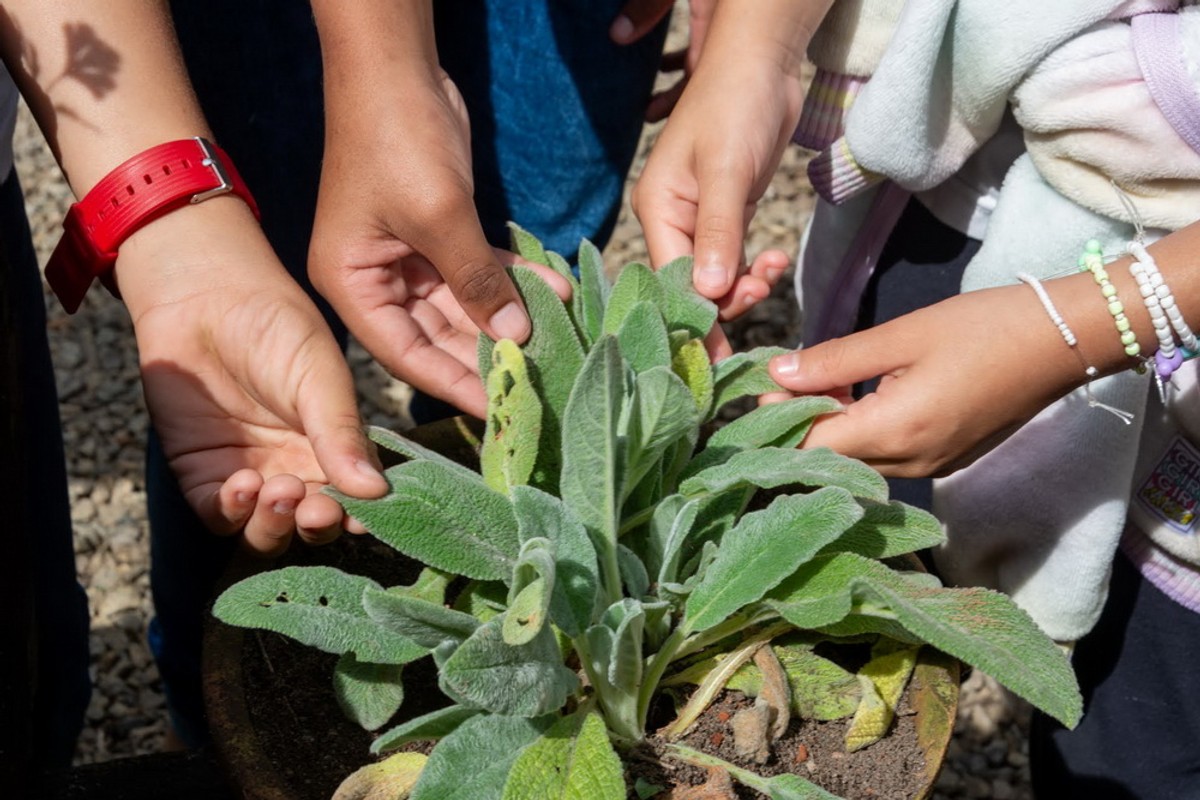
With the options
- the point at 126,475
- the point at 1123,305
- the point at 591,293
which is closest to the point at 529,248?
the point at 591,293

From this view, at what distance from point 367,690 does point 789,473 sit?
1.21ft

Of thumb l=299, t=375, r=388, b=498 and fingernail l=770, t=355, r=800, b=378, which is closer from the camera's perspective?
thumb l=299, t=375, r=388, b=498

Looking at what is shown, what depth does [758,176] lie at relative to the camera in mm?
1283

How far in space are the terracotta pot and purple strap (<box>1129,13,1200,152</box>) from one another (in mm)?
527

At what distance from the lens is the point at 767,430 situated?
1.07 meters

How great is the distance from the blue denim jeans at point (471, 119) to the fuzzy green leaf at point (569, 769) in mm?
721

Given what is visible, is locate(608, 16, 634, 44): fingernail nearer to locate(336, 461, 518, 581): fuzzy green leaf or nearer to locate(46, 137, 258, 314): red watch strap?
locate(46, 137, 258, 314): red watch strap

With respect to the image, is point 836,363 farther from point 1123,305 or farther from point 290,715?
point 290,715

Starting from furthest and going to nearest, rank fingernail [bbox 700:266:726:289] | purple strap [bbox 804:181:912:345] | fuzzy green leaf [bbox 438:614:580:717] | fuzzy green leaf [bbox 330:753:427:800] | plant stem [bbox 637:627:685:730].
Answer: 1. purple strap [bbox 804:181:912:345]
2. fingernail [bbox 700:266:726:289]
3. plant stem [bbox 637:627:685:730]
4. fuzzy green leaf [bbox 330:753:427:800]
5. fuzzy green leaf [bbox 438:614:580:717]

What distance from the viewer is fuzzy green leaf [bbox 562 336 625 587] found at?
2.96 ft

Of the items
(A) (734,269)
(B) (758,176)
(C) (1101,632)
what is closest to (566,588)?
(A) (734,269)

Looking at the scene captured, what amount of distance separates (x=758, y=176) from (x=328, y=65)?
45 centimetres

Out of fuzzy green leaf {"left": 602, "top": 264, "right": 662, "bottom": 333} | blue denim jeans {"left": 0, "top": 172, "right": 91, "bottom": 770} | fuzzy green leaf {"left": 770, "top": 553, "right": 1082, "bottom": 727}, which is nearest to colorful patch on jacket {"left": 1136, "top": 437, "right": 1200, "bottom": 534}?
fuzzy green leaf {"left": 770, "top": 553, "right": 1082, "bottom": 727}

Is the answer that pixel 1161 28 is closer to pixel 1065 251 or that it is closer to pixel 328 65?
pixel 1065 251
